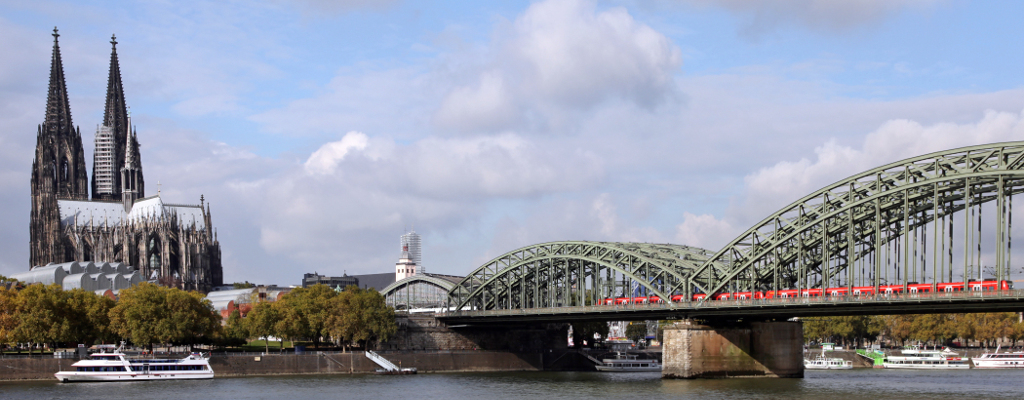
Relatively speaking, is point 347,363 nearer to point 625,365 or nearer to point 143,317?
point 143,317

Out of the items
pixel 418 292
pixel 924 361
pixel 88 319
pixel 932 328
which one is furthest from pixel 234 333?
pixel 932 328

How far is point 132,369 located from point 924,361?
98.0 meters

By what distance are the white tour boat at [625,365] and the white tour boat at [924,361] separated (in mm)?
30817

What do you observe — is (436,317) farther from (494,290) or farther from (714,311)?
(714,311)

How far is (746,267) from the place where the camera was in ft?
340

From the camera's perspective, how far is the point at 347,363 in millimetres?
121062

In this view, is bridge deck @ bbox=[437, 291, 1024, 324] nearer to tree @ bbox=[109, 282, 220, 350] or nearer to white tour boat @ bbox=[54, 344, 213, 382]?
tree @ bbox=[109, 282, 220, 350]

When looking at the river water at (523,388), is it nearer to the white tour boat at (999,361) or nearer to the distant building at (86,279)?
the white tour boat at (999,361)

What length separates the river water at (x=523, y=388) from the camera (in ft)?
272

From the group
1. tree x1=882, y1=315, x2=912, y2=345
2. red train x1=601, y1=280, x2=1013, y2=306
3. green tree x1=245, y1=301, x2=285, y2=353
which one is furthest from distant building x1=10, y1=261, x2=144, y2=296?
tree x1=882, y1=315, x2=912, y2=345

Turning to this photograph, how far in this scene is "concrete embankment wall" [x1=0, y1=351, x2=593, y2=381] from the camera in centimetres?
10131

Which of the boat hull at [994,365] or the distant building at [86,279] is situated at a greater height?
the distant building at [86,279]

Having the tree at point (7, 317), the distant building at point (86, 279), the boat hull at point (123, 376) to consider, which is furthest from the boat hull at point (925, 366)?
the distant building at point (86, 279)

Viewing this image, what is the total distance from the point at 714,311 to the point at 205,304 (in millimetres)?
59028
